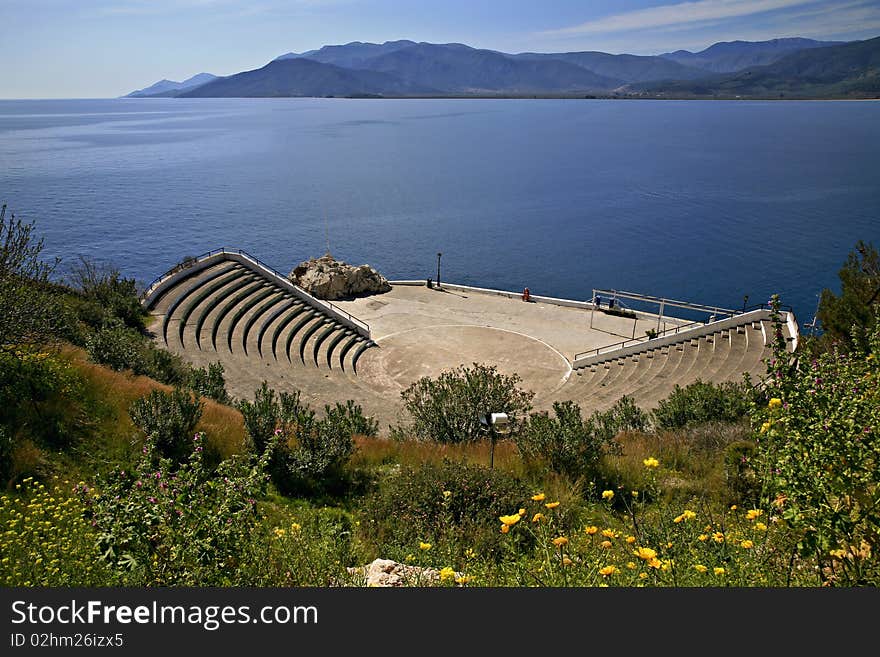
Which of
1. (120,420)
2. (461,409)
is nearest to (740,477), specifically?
(461,409)

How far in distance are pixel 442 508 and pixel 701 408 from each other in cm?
958

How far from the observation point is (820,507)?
4.70 m

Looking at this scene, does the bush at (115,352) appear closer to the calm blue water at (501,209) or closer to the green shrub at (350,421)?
the green shrub at (350,421)

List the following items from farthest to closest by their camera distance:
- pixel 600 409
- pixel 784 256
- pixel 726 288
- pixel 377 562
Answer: pixel 784 256 → pixel 726 288 → pixel 600 409 → pixel 377 562

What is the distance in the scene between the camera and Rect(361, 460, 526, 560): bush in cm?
798

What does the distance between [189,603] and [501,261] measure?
5468 centimetres

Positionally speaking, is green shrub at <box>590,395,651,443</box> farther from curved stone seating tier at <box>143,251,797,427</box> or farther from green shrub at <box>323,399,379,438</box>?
green shrub at <box>323,399,379,438</box>

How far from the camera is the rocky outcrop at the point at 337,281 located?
37031 mm

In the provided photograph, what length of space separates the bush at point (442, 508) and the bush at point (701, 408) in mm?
7747

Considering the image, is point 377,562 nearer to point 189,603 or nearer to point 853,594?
point 189,603

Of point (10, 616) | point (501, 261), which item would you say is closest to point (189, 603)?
point (10, 616)

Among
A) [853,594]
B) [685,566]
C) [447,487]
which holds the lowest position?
[447,487]

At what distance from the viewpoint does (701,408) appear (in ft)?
50.8

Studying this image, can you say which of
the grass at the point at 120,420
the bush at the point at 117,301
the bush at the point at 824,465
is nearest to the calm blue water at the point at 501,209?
the bush at the point at 117,301
